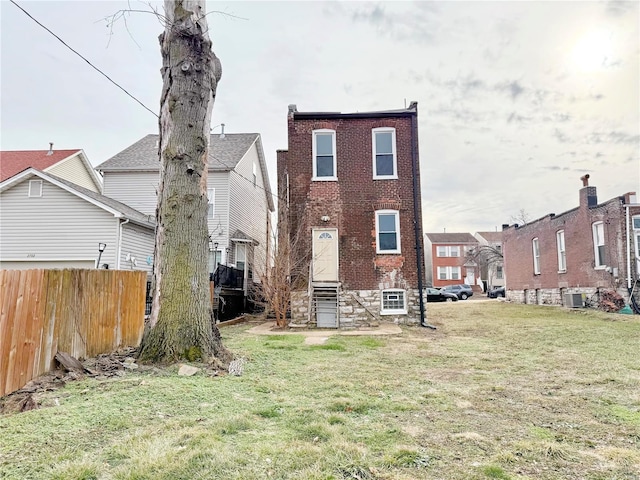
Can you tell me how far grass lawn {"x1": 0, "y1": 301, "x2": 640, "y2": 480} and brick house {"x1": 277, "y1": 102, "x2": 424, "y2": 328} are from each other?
6.48 metres

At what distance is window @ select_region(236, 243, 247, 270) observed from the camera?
18.2 metres

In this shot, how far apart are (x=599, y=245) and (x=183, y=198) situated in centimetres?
Answer: 1739

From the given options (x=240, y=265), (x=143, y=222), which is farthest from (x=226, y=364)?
(x=240, y=265)

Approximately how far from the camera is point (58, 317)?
4.95 m

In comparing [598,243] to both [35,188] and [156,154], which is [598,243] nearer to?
[156,154]

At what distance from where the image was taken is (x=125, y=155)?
1867 cm

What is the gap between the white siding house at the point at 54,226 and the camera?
46.0ft

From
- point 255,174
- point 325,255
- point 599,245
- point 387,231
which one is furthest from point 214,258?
point 599,245

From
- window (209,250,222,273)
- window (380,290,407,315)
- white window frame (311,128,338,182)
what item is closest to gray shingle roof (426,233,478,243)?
window (209,250,222,273)

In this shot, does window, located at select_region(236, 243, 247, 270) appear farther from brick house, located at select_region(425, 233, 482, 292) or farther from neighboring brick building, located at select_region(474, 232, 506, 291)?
neighboring brick building, located at select_region(474, 232, 506, 291)

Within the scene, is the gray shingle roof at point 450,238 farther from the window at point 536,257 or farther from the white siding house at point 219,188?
the white siding house at point 219,188

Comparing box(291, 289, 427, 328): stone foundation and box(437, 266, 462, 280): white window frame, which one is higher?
box(437, 266, 462, 280): white window frame

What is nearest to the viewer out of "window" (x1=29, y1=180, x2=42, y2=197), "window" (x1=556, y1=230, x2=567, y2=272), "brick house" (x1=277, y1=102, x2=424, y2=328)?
"brick house" (x1=277, y1=102, x2=424, y2=328)

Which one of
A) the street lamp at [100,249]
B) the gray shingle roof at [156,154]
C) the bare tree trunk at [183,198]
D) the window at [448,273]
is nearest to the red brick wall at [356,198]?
the gray shingle roof at [156,154]
